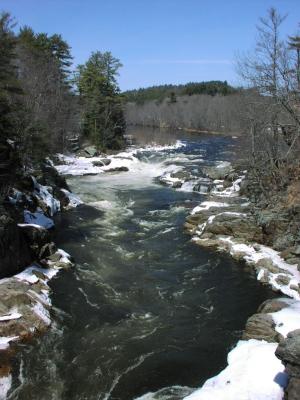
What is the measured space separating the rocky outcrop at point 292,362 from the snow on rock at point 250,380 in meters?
0.55

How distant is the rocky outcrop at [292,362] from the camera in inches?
327

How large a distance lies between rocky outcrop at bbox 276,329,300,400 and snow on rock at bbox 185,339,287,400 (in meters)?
0.55

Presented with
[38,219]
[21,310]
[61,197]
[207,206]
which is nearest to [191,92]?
[61,197]

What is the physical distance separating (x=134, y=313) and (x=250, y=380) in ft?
17.2

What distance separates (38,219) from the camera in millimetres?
22219

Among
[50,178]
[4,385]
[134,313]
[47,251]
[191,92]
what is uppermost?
[191,92]

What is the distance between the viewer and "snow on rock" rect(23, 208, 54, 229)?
21359mm

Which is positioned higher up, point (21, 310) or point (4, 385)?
point (21, 310)

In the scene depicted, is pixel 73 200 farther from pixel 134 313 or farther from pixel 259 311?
pixel 259 311

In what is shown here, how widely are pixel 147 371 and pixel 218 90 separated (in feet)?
432

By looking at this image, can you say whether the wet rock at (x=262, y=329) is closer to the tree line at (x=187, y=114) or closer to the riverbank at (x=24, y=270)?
the riverbank at (x=24, y=270)

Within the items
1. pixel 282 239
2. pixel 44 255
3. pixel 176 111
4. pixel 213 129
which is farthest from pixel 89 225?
pixel 176 111

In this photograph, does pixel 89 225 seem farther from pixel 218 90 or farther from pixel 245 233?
pixel 218 90

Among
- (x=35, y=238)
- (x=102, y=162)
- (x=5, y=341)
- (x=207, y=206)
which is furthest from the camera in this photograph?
(x=102, y=162)
